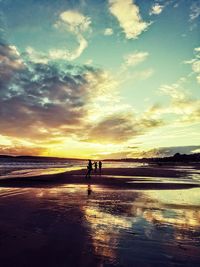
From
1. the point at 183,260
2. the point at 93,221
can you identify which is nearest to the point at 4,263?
the point at 183,260

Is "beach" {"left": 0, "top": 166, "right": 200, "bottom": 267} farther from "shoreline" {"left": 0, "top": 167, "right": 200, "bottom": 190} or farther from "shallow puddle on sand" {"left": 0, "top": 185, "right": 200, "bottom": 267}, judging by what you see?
"shoreline" {"left": 0, "top": 167, "right": 200, "bottom": 190}

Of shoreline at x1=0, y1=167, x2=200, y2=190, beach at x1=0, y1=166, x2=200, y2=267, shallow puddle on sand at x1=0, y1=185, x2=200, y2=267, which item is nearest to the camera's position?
beach at x1=0, y1=166, x2=200, y2=267

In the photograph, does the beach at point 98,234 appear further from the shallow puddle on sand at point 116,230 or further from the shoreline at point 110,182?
the shoreline at point 110,182

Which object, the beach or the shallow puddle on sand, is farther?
the shallow puddle on sand

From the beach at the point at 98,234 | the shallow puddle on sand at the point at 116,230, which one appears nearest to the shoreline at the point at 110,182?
the shallow puddle on sand at the point at 116,230

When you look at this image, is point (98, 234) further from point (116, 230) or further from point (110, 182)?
point (110, 182)

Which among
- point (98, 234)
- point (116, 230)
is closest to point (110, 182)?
point (116, 230)

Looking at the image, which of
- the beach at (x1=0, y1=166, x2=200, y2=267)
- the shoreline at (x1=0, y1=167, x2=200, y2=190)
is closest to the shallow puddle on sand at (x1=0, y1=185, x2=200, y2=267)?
the beach at (x1=0, y1=166, x2=200, y2=267)

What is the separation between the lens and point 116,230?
9727 mm

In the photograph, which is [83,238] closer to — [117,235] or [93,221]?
[117,235]

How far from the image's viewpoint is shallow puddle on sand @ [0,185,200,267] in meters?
7.19

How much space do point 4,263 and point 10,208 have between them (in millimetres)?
7215

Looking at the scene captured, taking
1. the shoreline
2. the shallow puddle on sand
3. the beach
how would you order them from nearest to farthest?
the beach < the shallow puddle on sand < the shoreline

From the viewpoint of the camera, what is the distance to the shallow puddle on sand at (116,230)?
7188mm
